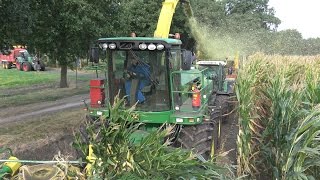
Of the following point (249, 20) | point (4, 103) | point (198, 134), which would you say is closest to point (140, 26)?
point (4, 103)

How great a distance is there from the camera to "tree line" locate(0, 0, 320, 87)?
10.2 m

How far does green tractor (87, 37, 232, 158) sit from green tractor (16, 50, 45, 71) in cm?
3027

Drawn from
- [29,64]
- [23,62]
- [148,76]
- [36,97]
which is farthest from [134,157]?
[23,62]

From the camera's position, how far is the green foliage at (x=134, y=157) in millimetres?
3316

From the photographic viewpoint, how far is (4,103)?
15.9 metres

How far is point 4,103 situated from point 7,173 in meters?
13.0

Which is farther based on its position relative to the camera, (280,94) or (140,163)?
(280,94)

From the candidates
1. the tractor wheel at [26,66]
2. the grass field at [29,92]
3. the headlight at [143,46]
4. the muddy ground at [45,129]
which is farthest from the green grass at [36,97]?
the tractor wheel at [26,66]

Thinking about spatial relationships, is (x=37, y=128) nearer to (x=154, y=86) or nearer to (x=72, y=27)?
(x=154, y=86)

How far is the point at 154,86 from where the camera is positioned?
7.27 metres

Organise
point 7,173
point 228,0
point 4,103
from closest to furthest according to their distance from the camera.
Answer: point 7,173 < point 4,103 < point 228,0

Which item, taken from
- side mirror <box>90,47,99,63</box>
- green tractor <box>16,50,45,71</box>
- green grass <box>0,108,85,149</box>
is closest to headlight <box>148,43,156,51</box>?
side mirror <box>90,47,99,63</box>

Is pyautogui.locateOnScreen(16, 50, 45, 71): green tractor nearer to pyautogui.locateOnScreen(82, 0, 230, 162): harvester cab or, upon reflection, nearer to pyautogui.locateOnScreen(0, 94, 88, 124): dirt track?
pyautogui.locateOnScreen(0, 94, 88, 124): dirt track

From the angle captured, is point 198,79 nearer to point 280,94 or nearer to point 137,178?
point 280,94
